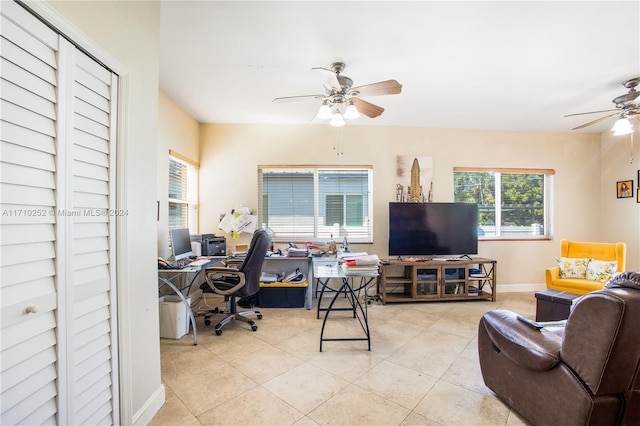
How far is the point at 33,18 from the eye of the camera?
0.97 metres

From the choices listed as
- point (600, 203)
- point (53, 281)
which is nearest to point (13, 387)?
point (53, 281)

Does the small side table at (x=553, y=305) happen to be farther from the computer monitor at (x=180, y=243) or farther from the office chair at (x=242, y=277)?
the computer monitor at (x=180, y=243)

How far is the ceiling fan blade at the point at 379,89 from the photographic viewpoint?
2.10m

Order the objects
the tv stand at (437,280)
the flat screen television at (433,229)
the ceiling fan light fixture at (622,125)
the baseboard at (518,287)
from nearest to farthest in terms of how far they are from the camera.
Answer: the ceiling fan light fixture at (622,125)
the tv stand at (437,280)
the flat screen television at (433,229)
the baseboard at (518,287)

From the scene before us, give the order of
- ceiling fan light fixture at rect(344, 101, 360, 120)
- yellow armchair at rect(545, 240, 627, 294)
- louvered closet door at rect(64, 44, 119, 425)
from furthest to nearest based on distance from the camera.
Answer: yellow armchair at rect(545, 240, 627, 294) → ceiling fan light fixture at rect(344, 101, 360, 120) → louvered closet door at rect(64, 44, 119, 425)

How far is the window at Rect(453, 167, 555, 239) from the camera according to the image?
4258 millimetres

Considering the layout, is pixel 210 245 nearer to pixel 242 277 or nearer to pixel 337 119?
pixel 242 277

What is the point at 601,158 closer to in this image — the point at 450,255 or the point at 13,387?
the point at 450,255

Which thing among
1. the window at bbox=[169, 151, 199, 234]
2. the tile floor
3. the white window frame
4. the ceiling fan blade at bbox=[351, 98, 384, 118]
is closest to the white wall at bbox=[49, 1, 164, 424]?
the tile floor

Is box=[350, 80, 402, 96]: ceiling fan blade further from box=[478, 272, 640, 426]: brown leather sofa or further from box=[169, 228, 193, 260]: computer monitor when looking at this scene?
box=[169, 228, 193, 260]: computer monitor

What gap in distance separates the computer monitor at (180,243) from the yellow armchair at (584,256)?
14.6ft

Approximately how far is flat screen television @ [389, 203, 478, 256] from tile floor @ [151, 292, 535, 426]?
1.08 metres

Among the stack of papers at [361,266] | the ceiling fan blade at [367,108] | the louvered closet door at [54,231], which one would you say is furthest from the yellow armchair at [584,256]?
Result: the louvered closet door at [54,231]

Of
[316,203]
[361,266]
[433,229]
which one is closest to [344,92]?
[361,266]
